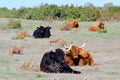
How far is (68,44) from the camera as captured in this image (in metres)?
32.2

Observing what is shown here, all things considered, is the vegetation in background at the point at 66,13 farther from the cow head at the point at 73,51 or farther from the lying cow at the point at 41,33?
the cow head at the point at 73,51

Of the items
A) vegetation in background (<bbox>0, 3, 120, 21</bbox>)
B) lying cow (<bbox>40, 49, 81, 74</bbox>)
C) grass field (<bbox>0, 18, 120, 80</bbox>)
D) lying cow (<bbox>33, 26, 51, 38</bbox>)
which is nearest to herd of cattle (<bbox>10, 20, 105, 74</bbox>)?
lying cow (<bbox>40, 49, 81, 74</bbox>)

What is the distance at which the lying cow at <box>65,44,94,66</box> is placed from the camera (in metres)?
20.8

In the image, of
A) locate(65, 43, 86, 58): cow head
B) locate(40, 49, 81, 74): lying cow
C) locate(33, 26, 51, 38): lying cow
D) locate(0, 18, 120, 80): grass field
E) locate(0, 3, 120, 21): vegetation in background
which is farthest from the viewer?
locate(0, 3, 120, 21): vegetation in background

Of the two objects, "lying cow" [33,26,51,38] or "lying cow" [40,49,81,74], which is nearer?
"lying cow" [40,49,81,74]

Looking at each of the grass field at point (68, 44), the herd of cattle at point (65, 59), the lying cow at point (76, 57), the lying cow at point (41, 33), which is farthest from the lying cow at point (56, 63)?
the lying cow at point (41, 33)

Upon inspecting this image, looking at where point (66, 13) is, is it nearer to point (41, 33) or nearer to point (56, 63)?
point (41, 33)

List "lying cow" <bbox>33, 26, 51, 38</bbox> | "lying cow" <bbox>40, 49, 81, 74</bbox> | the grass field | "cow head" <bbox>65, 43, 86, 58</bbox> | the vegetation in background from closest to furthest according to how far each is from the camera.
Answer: the grass field
"lying cow" <bbox>40, 49, 81, 74</bbox>
"cow head" <bbox>65, 43, 86, 58</bbox>
"lying cow" <bbox>33, 26, 51, 38</bbox>
the vegetation in background

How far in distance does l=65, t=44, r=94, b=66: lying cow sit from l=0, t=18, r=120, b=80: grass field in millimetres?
510

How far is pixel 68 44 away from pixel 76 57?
1116cm

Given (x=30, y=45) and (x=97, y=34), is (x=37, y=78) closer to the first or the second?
(x=30, y=45)

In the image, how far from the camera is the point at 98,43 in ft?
111

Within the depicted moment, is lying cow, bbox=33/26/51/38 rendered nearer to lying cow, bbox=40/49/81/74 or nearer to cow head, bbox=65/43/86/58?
cow head, bbox=65/43/86/58

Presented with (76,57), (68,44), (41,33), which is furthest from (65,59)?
(41,33)
